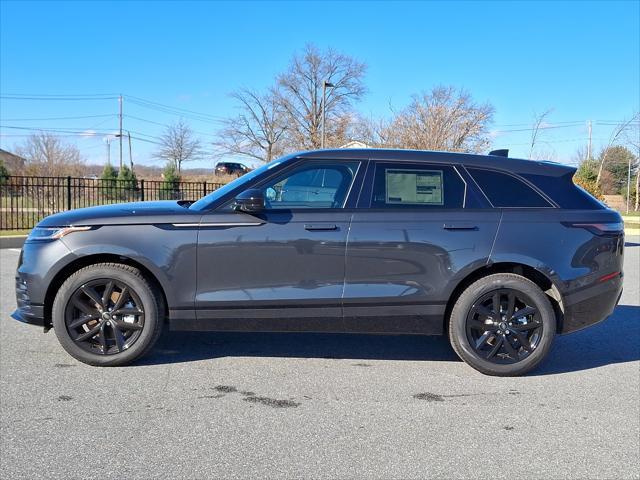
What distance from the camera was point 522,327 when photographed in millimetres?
4238

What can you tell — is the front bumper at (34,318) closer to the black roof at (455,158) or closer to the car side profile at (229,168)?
the black roof at (455,158)

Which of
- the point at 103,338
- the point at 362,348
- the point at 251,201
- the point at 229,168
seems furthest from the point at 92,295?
the point at 229,168

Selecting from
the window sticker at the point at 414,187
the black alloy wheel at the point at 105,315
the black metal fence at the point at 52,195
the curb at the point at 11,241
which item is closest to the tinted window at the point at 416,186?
the window sticker at the point at 414,187

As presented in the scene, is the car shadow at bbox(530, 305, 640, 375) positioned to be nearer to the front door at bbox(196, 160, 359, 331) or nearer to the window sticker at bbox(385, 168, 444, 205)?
the window sticker at bbox(385, 168, 444, 205)

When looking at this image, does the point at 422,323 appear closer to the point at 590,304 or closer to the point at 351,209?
the point at 351,209

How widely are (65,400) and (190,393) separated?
83cm

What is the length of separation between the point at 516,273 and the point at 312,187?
6.03 ft

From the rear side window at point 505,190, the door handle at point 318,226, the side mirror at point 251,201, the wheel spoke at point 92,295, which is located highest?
the rear side window at point 505,190

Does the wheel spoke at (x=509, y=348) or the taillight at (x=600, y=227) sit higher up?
the taillight at (x=600, y=227)

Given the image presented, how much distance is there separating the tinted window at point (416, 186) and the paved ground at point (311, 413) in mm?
1389

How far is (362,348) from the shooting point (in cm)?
495

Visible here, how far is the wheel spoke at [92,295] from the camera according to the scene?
13.6 feet

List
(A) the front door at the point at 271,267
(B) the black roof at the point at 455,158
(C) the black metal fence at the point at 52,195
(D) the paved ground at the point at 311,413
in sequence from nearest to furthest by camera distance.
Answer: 1. (D) the paved ground at the point at 311,413
2. (A) the front door at the point at 271,267
3. (B) the black roof at the point at 455,158
4. (C) the black metal fence at the point at 52,195

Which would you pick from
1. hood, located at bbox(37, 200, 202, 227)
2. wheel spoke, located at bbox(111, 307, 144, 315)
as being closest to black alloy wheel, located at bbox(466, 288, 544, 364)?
hood, located at bbox(37, 200, 202, 227)
